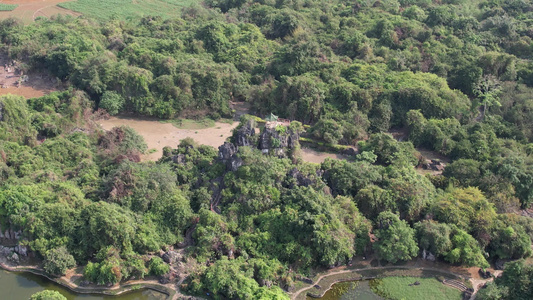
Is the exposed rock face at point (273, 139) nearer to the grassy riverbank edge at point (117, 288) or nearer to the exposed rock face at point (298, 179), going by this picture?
the exposed rock face at point (298, 179)

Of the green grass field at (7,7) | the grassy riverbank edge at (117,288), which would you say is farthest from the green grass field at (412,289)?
the green grass field at (7,7)

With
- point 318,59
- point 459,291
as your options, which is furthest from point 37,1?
point 459,291

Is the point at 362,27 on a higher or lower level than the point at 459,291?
higher

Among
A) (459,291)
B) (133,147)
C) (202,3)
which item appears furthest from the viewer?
(202,3)

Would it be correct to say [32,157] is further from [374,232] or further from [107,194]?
[374,232]

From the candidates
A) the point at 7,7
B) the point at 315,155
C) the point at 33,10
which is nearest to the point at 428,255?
the point at 315,155

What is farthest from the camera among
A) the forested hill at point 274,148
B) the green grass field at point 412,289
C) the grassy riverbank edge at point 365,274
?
the forested hill at point 274,148
